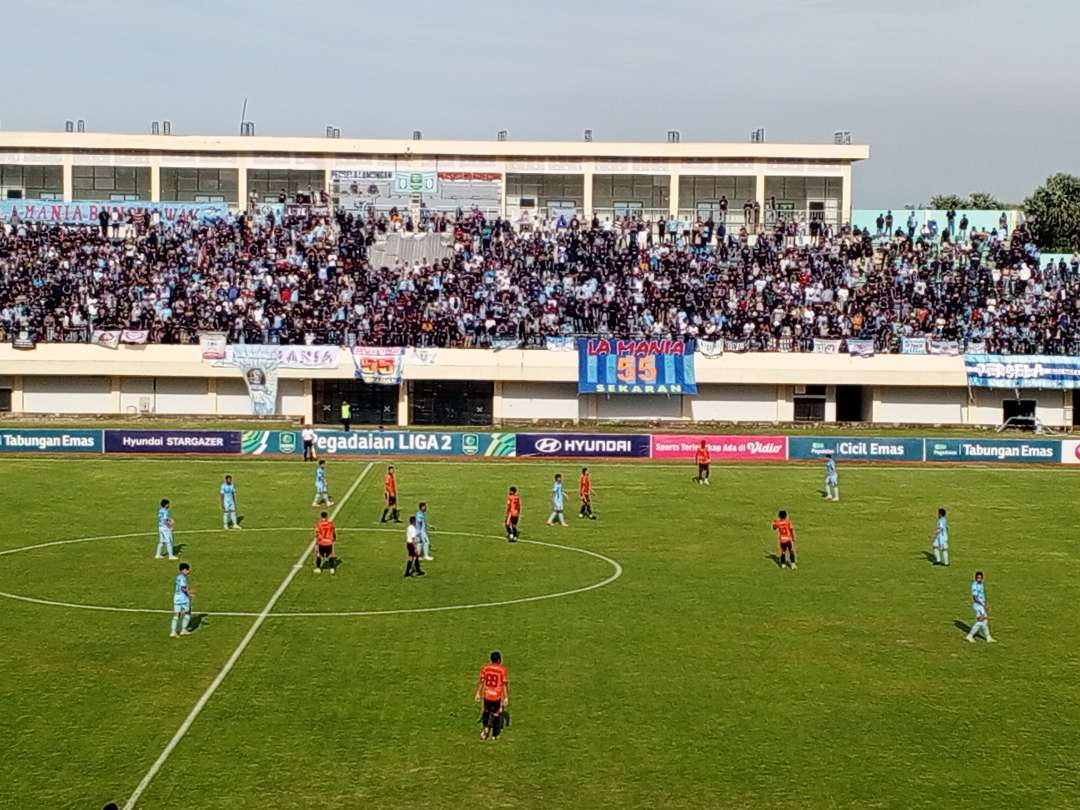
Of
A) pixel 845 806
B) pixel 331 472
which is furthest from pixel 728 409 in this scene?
pixel 845 806

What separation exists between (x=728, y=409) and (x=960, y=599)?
4436cm

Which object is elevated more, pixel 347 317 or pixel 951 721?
pixel 347 317

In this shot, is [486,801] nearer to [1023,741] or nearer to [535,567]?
[1023,741]

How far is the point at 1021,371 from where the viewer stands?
3137 inches

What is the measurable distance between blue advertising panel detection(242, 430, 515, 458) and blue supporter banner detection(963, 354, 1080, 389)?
28971 millimetres

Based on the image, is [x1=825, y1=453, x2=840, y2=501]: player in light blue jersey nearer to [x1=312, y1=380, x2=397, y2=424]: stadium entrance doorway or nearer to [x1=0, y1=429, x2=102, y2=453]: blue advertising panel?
[x1=312, y1=380, x2=397, y2=424]: stadium entrance doorway

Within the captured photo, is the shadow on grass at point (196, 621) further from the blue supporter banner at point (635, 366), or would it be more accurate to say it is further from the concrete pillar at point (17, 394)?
the concrete pillar at point (17, 394)

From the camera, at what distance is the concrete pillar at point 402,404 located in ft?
261

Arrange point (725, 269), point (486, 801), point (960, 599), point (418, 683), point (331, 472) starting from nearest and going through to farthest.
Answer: point (486, 801), point (418, 683), point (960, 599), point (331, 472), point (725, 269)

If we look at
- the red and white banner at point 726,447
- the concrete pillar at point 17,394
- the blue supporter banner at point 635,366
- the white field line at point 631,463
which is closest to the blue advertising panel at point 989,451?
the white field line at point 631,463

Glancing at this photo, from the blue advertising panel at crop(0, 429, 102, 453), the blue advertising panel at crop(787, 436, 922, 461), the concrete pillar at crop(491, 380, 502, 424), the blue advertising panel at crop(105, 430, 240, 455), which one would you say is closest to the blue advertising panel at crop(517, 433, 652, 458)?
the blue advertising panel at crop(787, 436, 922, 461)

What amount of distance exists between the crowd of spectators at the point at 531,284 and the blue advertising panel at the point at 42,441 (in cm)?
1379

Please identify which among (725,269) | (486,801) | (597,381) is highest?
(725,269)

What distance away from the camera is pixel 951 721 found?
26828 mm
